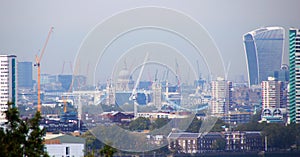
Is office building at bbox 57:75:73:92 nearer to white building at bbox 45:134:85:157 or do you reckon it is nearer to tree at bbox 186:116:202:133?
tree at bbox 186:116:202:133

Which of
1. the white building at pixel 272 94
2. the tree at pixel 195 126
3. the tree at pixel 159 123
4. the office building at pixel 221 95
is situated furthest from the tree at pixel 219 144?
the white building at pixel 272 94

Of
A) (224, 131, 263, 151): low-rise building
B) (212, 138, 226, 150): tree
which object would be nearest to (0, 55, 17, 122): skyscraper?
(224, 131, 263, 151): low-rise building

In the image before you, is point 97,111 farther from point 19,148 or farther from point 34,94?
point 19,148

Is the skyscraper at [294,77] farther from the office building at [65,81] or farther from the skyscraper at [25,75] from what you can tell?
the skyscraper at [25,75]

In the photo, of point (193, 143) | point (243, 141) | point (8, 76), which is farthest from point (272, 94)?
point (193, 143)

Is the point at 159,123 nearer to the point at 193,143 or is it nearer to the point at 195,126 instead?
the point at 195,126

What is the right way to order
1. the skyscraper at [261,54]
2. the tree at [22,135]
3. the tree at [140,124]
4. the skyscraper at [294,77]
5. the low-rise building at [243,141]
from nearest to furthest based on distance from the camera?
the tree at [22,135] → the low-rise building at [243,141] → the tree at [140,124] → the skyscraper at [294,77] → the skyscraper at [261,54]

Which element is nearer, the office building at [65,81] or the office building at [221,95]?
the office building at [221,95]
